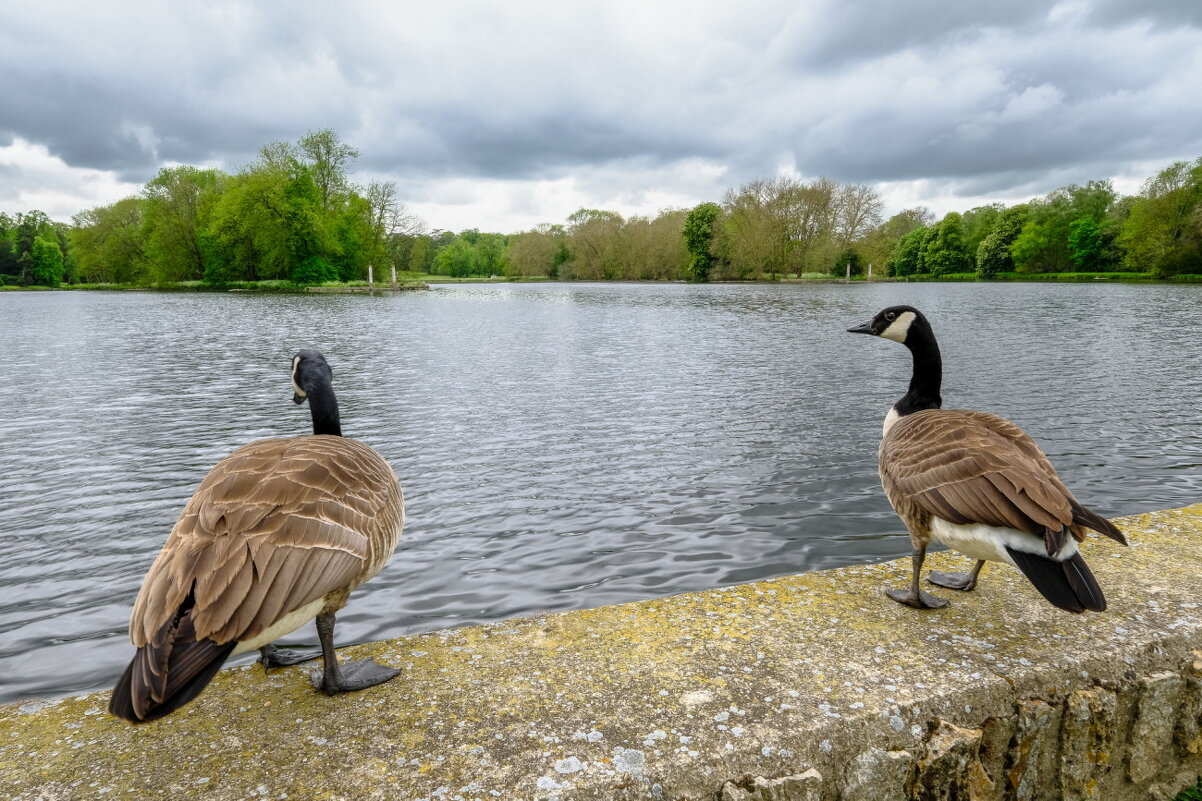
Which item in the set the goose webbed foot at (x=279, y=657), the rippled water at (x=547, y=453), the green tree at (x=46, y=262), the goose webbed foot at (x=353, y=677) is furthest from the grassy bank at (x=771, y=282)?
the goose webbed foot at (x=353, y=677)

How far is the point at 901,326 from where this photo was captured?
4.94 metres

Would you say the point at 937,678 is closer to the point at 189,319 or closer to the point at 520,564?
the point at 520,564

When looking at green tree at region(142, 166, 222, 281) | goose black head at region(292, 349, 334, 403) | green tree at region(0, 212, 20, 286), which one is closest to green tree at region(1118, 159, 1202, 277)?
goose black head at region(292, 349, 334, 403)

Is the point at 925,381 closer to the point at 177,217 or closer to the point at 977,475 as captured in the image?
the point at 977,475

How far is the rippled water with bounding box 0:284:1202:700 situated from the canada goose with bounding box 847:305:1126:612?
2.52m

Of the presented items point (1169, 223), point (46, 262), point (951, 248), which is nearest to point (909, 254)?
point (951, 248)

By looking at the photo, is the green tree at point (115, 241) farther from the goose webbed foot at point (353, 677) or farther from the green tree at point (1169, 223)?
the green tree at point (1169, 223)

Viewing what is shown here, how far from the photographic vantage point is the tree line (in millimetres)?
73250

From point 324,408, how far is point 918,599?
3.47 metres

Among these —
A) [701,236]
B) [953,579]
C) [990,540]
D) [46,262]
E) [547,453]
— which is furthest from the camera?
[46,262]

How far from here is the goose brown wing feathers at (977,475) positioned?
2703 millimetres

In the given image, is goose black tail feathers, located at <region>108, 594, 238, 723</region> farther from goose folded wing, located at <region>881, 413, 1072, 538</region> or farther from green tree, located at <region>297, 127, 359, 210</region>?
green tree, located at <region>297, 127, 359, 210</region>

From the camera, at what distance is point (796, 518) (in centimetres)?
722

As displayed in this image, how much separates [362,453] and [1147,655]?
3638 mm
